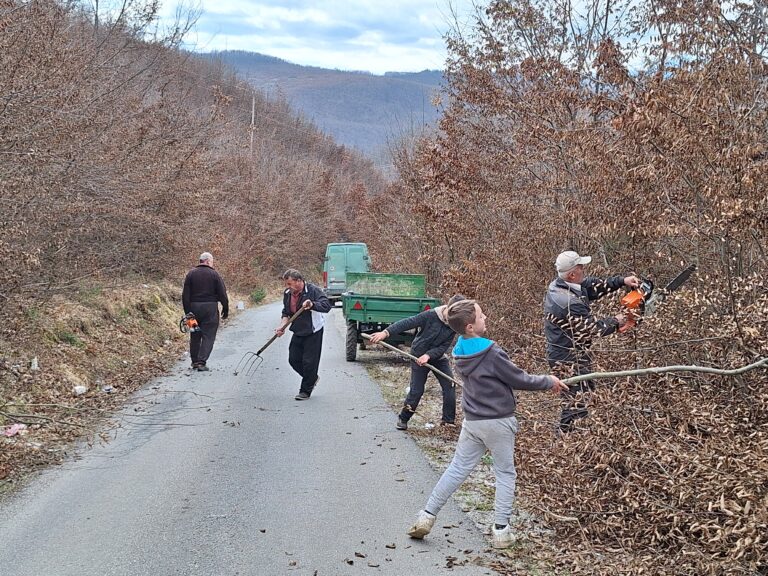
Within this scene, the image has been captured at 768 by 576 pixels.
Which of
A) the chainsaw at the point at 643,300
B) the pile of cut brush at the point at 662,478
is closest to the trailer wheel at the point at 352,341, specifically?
the chainsaw at the point at 643,300

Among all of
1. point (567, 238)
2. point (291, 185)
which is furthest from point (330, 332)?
point (291, 185)

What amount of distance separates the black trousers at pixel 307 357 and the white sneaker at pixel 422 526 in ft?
19.1

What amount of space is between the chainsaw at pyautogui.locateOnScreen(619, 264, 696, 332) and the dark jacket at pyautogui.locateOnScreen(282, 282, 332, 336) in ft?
18.3

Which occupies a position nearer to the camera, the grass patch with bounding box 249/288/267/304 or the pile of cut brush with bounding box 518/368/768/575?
the pile of cut brush with bounding box 518/368/768/575

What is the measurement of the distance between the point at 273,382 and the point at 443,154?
5.61m

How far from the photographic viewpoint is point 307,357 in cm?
1105

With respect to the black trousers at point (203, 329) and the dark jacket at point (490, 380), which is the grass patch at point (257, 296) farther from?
the dark jacket at point (490, 380)

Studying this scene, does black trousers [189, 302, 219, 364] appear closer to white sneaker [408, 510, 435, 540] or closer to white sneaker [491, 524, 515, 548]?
white sneaker [408, 510, 435, 540]

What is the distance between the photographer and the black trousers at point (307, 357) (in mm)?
11031

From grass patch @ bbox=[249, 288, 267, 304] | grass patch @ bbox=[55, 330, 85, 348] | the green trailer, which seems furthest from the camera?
grass patch @ bbox=[249, 288, 267, 304]

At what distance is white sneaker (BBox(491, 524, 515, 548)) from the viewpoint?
5.13 metres

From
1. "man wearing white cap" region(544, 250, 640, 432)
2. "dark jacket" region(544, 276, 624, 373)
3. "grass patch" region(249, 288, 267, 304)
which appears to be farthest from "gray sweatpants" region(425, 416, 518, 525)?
"grass patch" region(249, 288, 267, 304)

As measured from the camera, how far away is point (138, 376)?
12.8m

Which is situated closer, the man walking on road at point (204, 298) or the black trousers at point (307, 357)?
the black trousers at point (307, 357)
